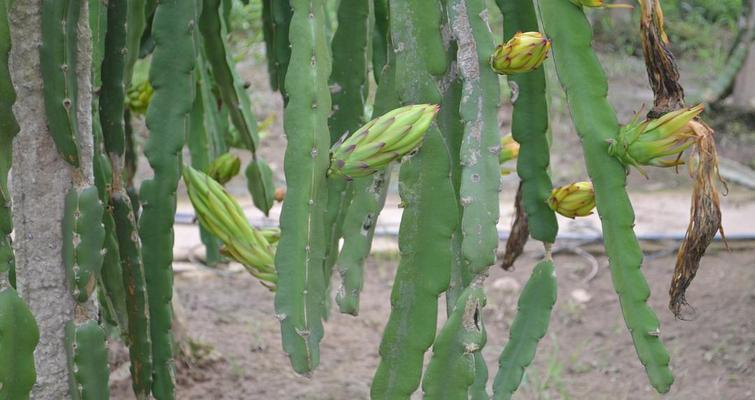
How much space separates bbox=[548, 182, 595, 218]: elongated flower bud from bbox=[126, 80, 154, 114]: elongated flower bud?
39.9 inches

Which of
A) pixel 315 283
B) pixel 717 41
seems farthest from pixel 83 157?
pixel 717 41

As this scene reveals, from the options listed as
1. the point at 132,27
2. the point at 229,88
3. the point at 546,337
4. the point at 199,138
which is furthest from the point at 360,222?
the point at 546,337

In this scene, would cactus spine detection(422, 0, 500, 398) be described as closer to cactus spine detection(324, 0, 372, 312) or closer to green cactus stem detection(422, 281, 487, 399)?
green cactus stem detection(422, 281, 487, 399)

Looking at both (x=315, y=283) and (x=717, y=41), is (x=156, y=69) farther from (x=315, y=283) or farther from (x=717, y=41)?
(x=717, y=41)

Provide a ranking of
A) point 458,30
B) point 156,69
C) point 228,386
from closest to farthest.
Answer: point 458,30
point 156,69
point 228,386

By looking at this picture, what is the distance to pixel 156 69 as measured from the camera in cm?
125

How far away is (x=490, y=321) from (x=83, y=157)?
5.72ft

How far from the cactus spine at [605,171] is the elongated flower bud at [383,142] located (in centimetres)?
17

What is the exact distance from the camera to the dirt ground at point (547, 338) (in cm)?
226

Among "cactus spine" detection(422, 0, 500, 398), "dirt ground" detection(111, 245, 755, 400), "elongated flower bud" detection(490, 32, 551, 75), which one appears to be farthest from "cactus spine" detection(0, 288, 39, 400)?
"dirt ground" detection(111, 245, 755, 400)

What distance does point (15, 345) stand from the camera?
3.47 ft

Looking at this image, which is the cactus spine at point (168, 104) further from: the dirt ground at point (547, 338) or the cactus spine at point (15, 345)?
the dirt ground at point (547, 338)

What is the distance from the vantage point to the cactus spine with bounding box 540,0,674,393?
105 centimetres

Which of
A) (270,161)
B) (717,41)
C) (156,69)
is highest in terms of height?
(156,69)
